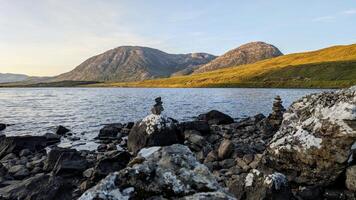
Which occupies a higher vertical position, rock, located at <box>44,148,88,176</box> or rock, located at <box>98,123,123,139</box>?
rock, located at <box>44,148,88,176</box>

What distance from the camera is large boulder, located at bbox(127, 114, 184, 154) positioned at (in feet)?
83.3

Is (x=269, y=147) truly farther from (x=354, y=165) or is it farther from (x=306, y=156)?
(x=354, y=165)

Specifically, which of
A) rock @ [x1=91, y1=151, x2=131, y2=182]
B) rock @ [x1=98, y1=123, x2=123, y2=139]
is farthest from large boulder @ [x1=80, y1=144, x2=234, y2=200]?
rock @ [x1=98, y1=123, x2=123, y2=139]

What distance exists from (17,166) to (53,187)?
935 cm

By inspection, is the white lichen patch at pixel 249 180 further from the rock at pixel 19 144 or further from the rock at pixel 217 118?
the rock at pixel 217 118

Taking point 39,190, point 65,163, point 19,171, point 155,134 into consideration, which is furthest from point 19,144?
point 39,190

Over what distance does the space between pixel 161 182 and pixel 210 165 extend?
1476cm

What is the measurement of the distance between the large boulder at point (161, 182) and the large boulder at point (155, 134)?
16374 mm

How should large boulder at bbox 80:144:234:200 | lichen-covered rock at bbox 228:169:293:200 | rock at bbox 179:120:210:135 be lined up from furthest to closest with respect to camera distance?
rock at bbox 179:120:210:135, lichen-covered rock at bbox 228:169:293:200, large boulder at bbox 80:144:234:200

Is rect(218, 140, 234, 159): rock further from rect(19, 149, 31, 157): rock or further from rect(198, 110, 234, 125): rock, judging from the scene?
rect(198, 110, 234, 125): rock

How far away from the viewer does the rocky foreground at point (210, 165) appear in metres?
8.29

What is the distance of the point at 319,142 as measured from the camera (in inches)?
704

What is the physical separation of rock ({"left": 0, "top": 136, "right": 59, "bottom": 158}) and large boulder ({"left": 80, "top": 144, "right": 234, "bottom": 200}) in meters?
25.7

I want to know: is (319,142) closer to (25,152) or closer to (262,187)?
(262,187)
